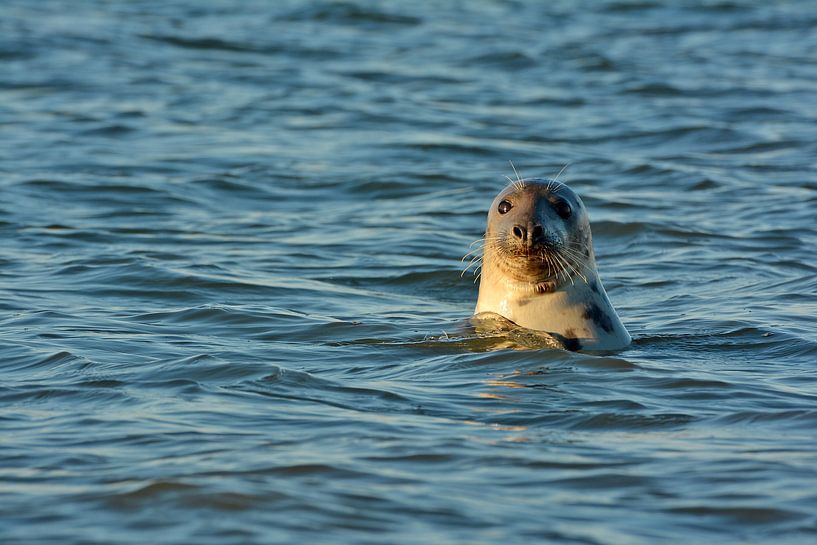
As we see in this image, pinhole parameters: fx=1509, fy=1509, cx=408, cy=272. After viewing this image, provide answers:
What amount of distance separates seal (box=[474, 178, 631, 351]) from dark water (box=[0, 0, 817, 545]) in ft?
1.08

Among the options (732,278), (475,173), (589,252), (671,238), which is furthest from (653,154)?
(589,252)

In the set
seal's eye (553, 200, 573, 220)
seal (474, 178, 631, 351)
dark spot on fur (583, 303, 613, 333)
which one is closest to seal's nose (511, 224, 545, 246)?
seal (474, 178, 631, 351)

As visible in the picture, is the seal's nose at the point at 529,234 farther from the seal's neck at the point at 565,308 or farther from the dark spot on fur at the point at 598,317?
the dark spot on fur at the point at 598,317

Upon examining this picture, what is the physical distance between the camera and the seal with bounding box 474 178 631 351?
25.8 ft

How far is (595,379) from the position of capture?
7.16m

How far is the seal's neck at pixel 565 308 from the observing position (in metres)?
7.93

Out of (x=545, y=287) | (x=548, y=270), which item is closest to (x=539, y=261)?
(x=548, y=270)

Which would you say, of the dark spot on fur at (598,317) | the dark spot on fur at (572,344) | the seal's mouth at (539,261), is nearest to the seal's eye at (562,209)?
the seal's mouth at (539,261)

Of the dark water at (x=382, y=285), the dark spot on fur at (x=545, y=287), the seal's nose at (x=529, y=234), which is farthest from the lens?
the dark spot on fur at (x=545, y=287)

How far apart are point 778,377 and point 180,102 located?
1148 cm

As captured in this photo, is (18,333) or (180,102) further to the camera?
(180,102)

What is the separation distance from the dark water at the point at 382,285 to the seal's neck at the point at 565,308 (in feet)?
0.88

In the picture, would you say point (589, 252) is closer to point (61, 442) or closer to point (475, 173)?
point (61, 442)

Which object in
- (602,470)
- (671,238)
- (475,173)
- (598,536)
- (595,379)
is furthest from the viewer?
(475,173)
